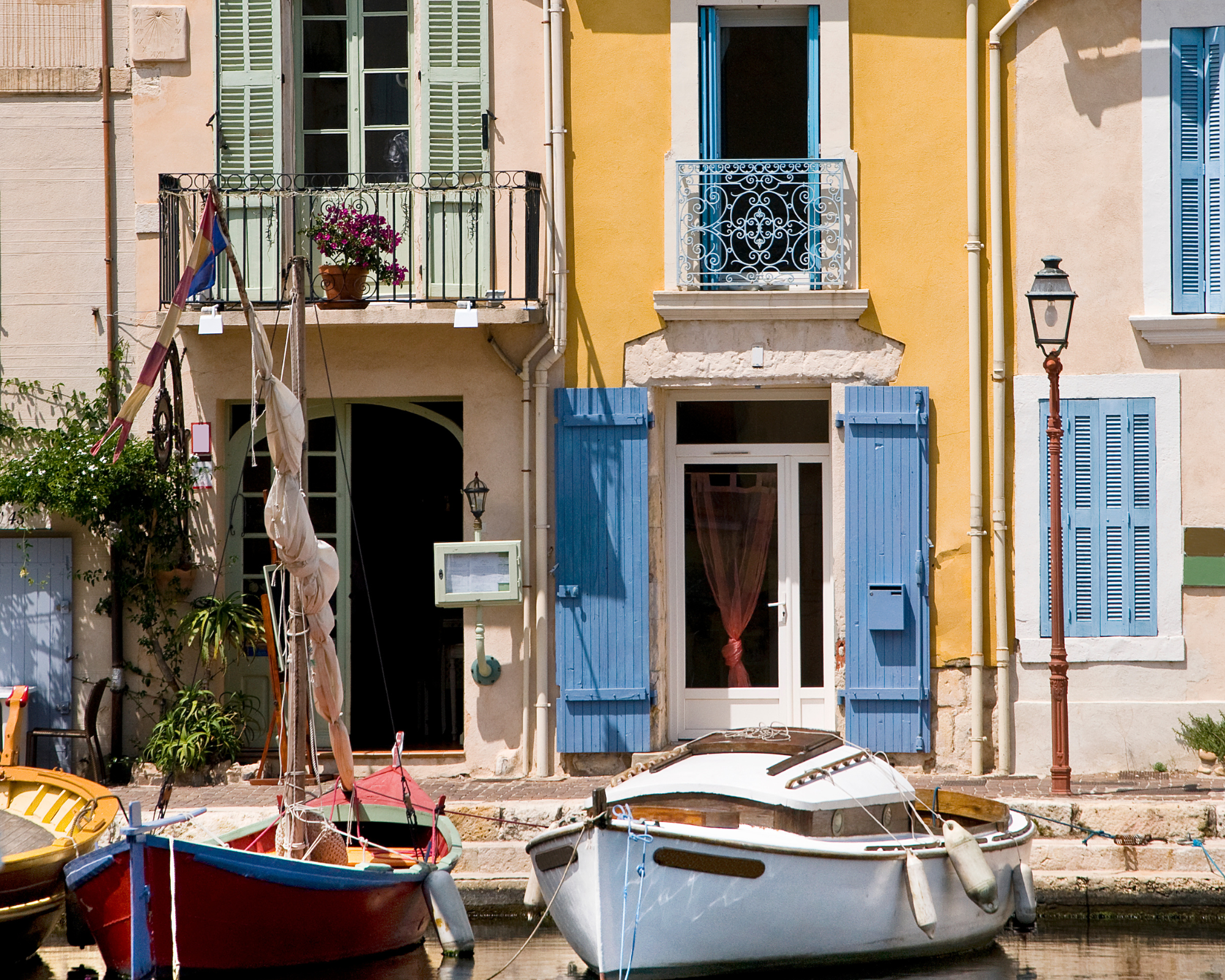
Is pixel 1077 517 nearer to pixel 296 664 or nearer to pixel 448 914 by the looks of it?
pixel 448 914

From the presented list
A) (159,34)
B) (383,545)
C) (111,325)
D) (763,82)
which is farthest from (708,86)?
(111,325)

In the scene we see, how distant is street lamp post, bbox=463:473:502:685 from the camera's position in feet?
36.6

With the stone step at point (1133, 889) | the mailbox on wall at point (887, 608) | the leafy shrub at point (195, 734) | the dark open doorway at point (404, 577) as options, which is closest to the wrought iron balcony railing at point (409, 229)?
the dark open doorway at point (404, 577)

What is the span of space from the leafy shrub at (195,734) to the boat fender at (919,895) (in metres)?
5.19

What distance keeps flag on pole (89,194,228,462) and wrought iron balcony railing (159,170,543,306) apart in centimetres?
294

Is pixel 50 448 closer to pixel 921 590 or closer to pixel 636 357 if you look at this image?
pixel 636 357

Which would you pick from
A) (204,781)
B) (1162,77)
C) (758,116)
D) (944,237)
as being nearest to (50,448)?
(204,781)

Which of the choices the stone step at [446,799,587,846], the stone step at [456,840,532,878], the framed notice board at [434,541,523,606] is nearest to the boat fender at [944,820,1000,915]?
A: the stone step at [446,799,587,846]

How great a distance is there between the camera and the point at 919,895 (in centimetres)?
802

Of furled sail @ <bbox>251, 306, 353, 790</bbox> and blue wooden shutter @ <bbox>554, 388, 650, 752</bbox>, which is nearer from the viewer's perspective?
furled sail @ <bbox>251, 306, 353, 790</bbox>

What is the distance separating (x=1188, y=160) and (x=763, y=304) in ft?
10.6

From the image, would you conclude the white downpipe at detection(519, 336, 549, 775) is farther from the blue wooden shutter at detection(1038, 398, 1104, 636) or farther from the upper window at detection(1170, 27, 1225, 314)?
the upper window at detection(1170, 27, 1225, 314)

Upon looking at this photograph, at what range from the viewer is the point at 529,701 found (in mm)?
11305

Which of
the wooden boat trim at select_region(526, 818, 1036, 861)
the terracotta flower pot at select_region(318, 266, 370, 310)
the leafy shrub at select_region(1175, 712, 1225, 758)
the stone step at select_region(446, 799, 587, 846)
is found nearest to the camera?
the wooden boat trim at select_region(526, 818, 1036, 861)
